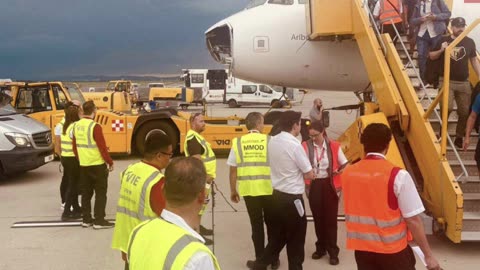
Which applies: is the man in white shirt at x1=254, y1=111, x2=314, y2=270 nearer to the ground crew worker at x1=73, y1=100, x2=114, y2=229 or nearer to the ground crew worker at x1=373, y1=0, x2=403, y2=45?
the ground crew worker at x1=73, y1=100, x2=114, y2=229

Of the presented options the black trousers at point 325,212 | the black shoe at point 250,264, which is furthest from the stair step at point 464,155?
the black shoe at point 250,264

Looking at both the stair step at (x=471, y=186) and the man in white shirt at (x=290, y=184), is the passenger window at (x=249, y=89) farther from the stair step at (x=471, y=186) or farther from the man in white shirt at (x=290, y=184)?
the man in white shirt at (x=290, y=184)

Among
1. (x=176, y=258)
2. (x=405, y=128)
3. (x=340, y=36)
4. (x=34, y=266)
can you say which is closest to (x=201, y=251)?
(x=176, y=258)

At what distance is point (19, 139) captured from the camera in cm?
1070

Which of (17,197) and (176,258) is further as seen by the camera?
(17,197)

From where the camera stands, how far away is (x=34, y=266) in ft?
19.4

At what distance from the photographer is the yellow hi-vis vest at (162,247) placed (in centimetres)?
191

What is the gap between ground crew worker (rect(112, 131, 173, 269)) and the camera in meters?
3.51

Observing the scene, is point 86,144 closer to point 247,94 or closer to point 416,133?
point 416,133

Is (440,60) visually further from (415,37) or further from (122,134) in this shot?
(122,134)

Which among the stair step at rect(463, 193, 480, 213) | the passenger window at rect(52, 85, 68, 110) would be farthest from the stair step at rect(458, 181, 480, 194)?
the passenger window at rect(52, 85, 68, 110)

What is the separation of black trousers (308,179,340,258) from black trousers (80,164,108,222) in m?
2.97

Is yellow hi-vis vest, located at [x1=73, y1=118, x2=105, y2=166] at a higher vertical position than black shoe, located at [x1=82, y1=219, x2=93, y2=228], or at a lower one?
higher

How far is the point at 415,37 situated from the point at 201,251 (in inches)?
300
